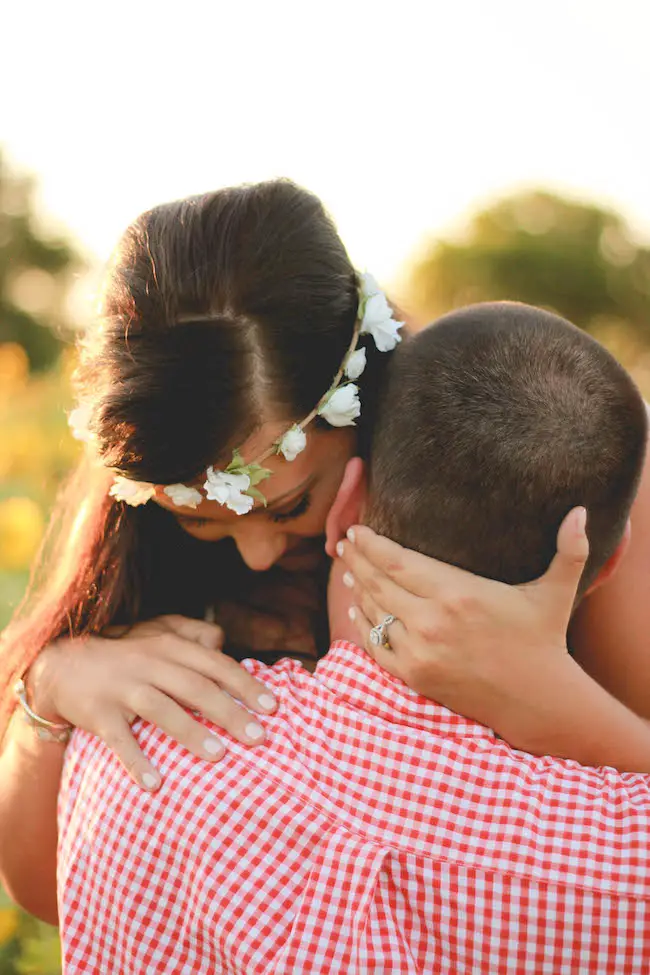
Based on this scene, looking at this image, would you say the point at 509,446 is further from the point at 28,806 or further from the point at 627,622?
the point at 28,806

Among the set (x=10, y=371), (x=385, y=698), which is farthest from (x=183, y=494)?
(x=10, y=371)

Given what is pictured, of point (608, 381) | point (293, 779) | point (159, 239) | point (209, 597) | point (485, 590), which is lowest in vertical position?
point (209, 597)

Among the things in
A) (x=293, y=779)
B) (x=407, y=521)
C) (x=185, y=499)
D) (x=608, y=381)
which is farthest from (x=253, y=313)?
(x=293, y=779)

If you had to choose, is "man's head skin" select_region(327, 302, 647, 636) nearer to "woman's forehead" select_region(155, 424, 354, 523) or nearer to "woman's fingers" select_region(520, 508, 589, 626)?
"woman's fingers" select_region(520, 508, 589, 626)

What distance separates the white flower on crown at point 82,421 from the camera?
218 centimetres

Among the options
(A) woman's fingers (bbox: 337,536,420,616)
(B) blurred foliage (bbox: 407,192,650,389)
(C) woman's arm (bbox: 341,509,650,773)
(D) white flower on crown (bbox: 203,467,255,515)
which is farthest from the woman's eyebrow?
(B) blurred foliage (bbox: 407,192,650,389)

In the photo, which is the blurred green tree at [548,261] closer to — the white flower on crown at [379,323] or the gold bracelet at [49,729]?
the white flower on crown at [379,323]

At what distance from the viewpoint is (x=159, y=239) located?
2068 mm

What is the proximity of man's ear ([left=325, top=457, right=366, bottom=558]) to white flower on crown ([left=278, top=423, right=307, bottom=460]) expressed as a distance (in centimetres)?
13

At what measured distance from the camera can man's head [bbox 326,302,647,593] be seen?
1734 millimetres

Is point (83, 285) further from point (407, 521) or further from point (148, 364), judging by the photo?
point (407, 521)

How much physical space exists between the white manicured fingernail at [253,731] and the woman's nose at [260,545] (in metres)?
0.63

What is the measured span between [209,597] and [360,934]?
4.65 feet

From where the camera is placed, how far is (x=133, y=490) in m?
2.25
